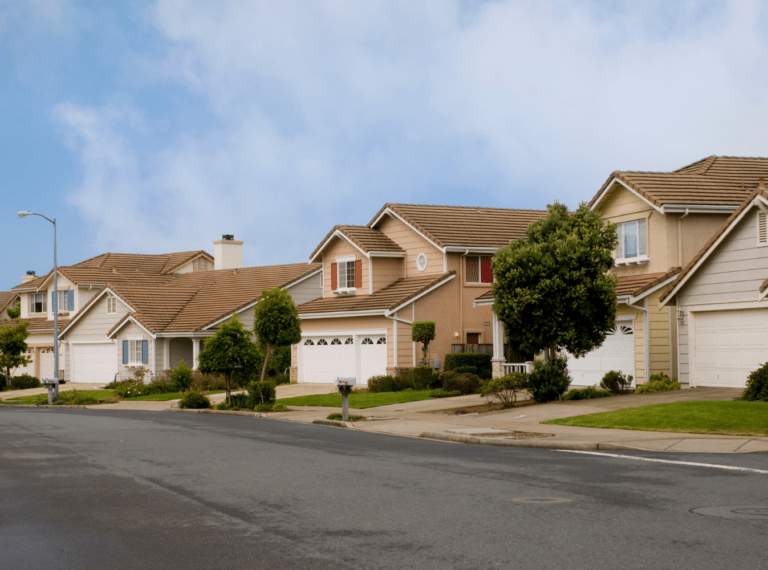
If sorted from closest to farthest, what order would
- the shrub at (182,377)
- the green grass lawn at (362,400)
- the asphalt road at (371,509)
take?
the asphalt road at (371,509) → the green grass lawn at (362,400) → the shrub at (182,377)

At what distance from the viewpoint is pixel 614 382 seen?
29.0m

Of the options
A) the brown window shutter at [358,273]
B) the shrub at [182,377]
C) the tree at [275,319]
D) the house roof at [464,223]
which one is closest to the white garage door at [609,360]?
the house roof at [464,223]

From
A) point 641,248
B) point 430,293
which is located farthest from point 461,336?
point 641,248

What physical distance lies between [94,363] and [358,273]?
830 inches

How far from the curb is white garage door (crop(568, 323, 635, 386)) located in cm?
1133

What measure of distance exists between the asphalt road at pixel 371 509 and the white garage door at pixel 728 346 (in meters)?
11.6

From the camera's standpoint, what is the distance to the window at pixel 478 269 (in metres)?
40.6

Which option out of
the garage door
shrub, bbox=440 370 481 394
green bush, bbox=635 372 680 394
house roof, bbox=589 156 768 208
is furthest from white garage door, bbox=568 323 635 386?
the garage door

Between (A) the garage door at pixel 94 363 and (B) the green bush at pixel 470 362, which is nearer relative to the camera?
(B) the green bush at pixel 470 362

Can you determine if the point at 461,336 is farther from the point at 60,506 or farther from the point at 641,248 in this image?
the point at 60,506

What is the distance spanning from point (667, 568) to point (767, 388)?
15.9 m

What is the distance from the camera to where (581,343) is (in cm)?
2719

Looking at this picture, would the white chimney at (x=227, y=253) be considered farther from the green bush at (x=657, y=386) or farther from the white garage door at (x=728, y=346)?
the white garage door at (x=728, y=346)

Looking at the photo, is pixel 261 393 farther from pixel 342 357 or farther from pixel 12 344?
pixel 12 344
